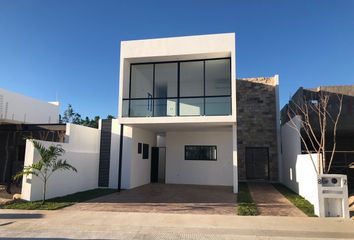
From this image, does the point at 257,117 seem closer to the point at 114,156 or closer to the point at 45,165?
the point at 114,156

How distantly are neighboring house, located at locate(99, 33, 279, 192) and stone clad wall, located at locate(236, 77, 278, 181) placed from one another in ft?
0.21

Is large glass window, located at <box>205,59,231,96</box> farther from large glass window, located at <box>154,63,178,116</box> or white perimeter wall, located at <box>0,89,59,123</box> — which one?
white perimeter wall, located at <box>0,89,59,123</box>

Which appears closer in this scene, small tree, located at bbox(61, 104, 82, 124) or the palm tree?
the palm tree

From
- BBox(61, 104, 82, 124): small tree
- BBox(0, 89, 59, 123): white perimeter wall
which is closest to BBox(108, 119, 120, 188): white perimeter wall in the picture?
BBox(0, 89, 59, 123): white perimeter wall

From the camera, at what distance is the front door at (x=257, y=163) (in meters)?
17.9

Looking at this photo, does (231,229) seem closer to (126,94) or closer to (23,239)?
(23,239)

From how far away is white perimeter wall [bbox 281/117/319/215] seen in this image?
9406 mm

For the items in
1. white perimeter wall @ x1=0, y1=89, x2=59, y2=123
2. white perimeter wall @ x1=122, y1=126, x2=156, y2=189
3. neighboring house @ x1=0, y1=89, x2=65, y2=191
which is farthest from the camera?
white perimeter wall @ x1=0, y1=89, x2=59, y2=123

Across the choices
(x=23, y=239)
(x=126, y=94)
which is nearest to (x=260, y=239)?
(x=23, y=239)

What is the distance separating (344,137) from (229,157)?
6473 millimetres

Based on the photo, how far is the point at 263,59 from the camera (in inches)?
711

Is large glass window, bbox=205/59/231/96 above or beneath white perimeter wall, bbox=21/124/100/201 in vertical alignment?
above

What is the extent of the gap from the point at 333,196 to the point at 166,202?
561cm

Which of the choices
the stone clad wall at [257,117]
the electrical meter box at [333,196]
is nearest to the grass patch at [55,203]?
the electrical meter box at [333,196]
